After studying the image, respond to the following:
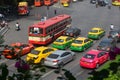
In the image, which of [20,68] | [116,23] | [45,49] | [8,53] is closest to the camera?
[20,68]

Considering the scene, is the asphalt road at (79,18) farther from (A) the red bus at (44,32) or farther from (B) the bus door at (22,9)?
(A) the red bus at (44,32)

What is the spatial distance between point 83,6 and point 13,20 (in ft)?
55.9

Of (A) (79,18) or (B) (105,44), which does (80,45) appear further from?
(A) (79,18)

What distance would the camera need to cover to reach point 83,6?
6200 cm

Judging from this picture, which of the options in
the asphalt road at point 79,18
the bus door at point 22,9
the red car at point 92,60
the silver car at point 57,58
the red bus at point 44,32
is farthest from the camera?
Answer: the bus door at point 22,9

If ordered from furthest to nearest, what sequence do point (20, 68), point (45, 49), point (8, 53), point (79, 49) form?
1. point (79, 49)
2. point (45, 49)
3. point (8, 53)
4. point (20, 68)

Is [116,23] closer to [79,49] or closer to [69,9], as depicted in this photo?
[69,9]

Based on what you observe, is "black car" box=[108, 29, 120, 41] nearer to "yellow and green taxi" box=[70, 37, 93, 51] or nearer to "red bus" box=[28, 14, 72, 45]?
"yellow and green taxi" box=[70, 37, 93, 51]

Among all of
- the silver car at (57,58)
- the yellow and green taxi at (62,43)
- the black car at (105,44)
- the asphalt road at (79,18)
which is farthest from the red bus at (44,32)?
the silver car at (57,58)

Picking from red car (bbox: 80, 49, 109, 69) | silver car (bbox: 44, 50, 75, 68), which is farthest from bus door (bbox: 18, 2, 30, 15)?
red car (bbox: 80, 49, 109, 69)

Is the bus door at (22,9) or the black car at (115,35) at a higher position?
the bus door at (22,9)

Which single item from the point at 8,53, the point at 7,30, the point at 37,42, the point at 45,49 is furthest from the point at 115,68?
the point at 7,30

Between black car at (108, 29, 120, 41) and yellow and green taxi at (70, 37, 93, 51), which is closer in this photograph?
yellow and green taxi at (70, 37, 93, 51)

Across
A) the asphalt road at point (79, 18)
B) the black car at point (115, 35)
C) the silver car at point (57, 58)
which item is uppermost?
the silver car at point (57, 58)
